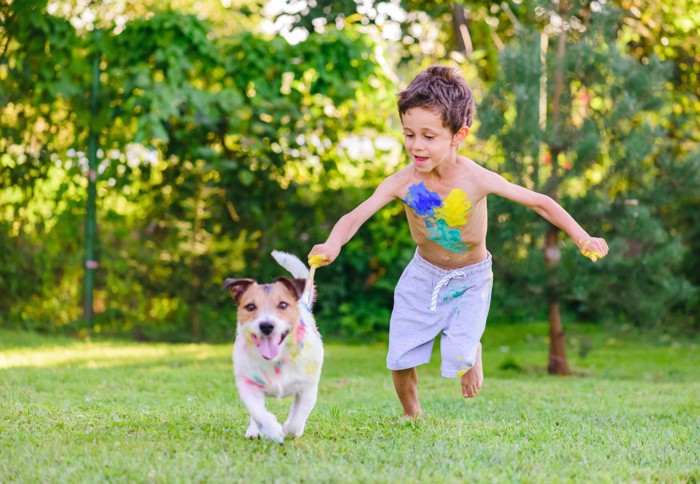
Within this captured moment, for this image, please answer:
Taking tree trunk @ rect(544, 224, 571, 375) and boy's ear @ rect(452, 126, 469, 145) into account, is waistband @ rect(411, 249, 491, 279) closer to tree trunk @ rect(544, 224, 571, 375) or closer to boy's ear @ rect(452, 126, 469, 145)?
boy's ear @ rect(452, 126, 469, 145)

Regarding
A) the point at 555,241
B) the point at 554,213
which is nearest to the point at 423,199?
the point at 554,213

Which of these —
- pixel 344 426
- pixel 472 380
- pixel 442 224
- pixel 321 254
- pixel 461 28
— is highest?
pixel 461 28

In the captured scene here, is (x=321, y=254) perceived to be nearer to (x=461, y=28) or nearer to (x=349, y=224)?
(x=349, y=224)

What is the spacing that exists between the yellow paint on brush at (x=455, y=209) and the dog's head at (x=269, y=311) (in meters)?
1.16

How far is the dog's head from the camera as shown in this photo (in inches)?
150

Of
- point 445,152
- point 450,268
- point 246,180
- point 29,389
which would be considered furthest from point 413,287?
point 246,180

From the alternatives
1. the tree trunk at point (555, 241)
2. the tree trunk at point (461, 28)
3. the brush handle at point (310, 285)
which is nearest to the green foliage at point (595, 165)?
the tree trunk at point (555, 241)

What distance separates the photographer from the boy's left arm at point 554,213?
14.5 feet

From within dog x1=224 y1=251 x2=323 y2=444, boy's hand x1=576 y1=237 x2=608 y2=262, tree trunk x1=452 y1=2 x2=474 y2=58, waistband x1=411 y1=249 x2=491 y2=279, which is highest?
tree trunk x1=452 y1=2 x2=474 y2=58

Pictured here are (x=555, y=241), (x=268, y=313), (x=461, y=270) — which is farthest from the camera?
(x=555, y=241)

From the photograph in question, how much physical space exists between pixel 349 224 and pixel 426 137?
0.58 metres

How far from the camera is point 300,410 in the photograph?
4.14 metres

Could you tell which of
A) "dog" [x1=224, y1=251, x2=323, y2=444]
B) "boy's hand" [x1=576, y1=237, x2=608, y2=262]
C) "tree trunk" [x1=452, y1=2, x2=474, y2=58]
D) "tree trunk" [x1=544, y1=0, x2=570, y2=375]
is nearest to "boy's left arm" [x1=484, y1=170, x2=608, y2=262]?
"boy's hand" [x1=576, y1=237, x2=608, y2=262]

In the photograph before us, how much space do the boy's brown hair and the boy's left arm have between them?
361mm
